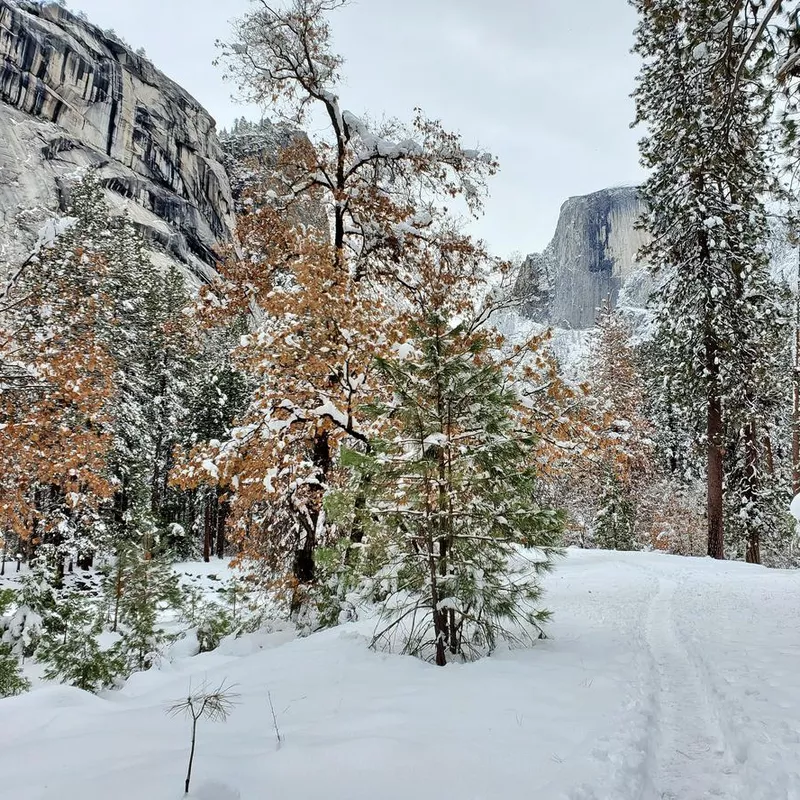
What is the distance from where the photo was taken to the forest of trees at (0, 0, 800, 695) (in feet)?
18.0

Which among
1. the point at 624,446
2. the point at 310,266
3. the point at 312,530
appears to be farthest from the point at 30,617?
the point at 624,446

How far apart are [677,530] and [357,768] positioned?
121 ft

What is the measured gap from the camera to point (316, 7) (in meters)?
9.09

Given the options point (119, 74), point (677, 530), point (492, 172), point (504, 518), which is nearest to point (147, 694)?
point (504, 518)

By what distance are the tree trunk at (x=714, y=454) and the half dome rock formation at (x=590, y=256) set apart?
10643cm

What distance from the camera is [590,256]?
4985 inches

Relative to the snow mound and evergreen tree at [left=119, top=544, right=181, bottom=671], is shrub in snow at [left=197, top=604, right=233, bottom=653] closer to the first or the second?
evergreen tree at [left=119, top=544, right=181, bottom=671]

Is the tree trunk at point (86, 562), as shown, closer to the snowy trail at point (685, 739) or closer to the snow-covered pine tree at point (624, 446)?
the snow-covered pine tree at point (624, 446)

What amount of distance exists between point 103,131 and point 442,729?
89198 millimetres

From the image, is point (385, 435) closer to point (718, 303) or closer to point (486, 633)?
point (486, 633)

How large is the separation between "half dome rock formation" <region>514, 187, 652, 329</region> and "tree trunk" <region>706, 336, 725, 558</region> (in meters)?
106

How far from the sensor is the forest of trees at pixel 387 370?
18.0 ft

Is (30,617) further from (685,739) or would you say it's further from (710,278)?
(710,278)

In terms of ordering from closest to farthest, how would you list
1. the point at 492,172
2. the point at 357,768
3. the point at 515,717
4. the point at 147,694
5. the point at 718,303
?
the point at 357,768 → the point at 515,717 → the point at 147,694 → the point at 492,172 → the point at 718,303
